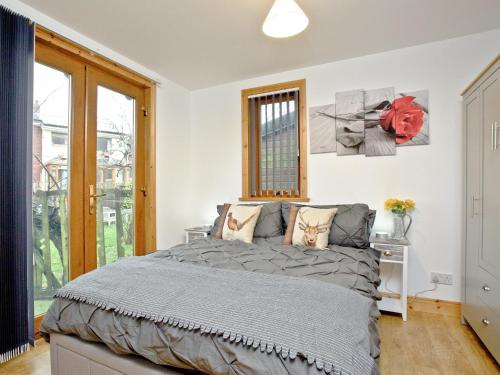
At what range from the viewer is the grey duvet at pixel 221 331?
0.86 meters

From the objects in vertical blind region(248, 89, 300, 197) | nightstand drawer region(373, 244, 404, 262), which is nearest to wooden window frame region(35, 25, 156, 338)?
vertical blind region(248, 89, 300, 197)

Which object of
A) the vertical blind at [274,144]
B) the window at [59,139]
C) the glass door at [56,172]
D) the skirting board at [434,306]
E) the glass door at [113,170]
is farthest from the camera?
the vertical blind at [274,144]

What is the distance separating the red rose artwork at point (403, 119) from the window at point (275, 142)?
2.72 ft

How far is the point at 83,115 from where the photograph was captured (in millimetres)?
2467

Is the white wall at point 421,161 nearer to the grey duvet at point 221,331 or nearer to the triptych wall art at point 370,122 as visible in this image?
the triptych wall art at point 370,122

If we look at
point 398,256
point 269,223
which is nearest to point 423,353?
point 398,256

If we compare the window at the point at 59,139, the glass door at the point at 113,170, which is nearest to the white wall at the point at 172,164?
the glass door at the point at 113,170

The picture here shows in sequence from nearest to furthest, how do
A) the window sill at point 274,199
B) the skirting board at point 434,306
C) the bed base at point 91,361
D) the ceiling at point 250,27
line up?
the bed base at point 91,361
the ceiling at point 250,27
the skirting board at point 434,306
the window sill at point 274,199

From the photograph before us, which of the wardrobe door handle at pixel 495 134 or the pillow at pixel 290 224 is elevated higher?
the wardrobe door handle at pixel 495 134

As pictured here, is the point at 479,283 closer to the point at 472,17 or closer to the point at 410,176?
the point at 410,176

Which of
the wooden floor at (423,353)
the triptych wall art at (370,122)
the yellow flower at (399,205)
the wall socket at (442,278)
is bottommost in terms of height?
the wooden floor at (423,353)

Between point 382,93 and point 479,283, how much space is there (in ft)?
5.91

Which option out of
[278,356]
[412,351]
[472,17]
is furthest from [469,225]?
[278,356]

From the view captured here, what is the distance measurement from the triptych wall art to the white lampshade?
127 cm
